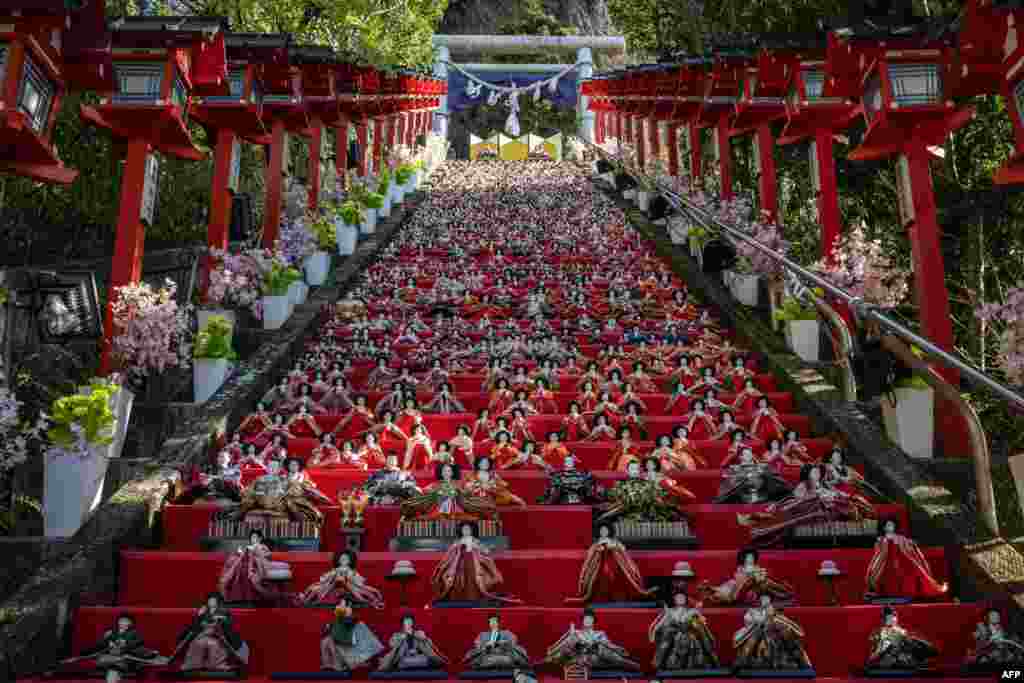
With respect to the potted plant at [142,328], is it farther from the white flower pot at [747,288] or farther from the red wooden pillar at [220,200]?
the white flower pot at [747,288]

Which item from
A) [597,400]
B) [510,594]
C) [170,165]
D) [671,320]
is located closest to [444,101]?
[170,165]

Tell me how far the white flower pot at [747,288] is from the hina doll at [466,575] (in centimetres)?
834

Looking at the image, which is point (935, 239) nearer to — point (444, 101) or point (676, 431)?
point (676, 431)

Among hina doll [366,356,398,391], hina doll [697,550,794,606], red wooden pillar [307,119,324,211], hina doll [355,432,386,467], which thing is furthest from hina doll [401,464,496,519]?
red wooden pillar [307,119,324,211]

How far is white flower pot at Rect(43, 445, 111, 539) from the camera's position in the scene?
7.27 metres

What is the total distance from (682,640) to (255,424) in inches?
218

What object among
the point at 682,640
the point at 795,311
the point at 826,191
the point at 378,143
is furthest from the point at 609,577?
the point at 378,143

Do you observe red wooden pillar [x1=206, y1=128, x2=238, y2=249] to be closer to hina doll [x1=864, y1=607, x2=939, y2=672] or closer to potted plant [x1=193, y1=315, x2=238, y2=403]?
potted plant [x1=193, y1=315, x2=238, y2=403]

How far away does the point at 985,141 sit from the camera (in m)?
13.7

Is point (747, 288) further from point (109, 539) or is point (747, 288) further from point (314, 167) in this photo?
point (109, 539)

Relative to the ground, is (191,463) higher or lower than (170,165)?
lower

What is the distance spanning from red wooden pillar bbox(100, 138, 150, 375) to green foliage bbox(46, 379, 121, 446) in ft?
5.72

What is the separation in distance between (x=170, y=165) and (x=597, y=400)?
32.7ft

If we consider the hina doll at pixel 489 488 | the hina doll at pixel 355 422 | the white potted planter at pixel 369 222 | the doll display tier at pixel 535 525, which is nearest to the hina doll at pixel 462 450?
the hina doll at pixel 489 488
